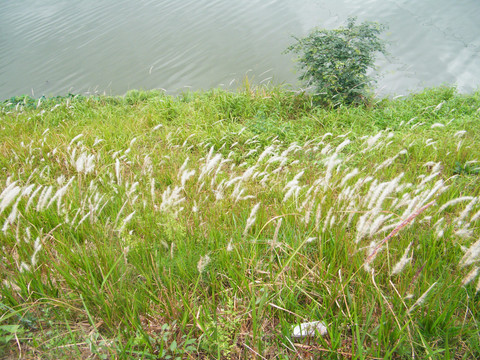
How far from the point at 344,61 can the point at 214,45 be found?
5831 mm

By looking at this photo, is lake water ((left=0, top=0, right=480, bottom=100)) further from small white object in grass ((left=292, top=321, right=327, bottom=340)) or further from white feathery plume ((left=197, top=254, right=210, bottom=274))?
small white object in grass ((left=292, top=321, right=327, bottom=340))

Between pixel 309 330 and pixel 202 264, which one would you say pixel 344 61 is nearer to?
pixel 202 264

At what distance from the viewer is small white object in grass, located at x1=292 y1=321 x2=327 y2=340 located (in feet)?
4.77

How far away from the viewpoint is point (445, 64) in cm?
713

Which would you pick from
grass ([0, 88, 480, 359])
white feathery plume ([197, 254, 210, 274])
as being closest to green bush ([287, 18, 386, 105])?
grass ([0, 88, 480, 359])

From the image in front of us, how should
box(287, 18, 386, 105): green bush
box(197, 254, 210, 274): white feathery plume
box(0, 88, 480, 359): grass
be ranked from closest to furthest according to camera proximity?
box(0, 88, 480, 359): grass
box(197, 254, 210, 274): white feathery plume
box(287, 18, 386, 105): green bush

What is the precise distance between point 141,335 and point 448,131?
4.37 m

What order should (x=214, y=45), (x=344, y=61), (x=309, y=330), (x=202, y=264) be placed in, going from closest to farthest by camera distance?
(x=309, y=330) < (x=202, y=264) < (x=344, y=61) < (x=214, y=45)

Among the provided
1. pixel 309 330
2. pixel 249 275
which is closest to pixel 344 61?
pixel 249 275

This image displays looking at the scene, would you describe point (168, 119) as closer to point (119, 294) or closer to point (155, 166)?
point (155, 166)

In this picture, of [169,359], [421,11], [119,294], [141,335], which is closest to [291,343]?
[169,359]

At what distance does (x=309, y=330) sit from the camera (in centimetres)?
149

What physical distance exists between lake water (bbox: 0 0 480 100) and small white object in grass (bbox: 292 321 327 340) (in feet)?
18.8

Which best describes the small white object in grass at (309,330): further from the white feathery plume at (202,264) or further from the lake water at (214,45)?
the lake water at (214,45)
